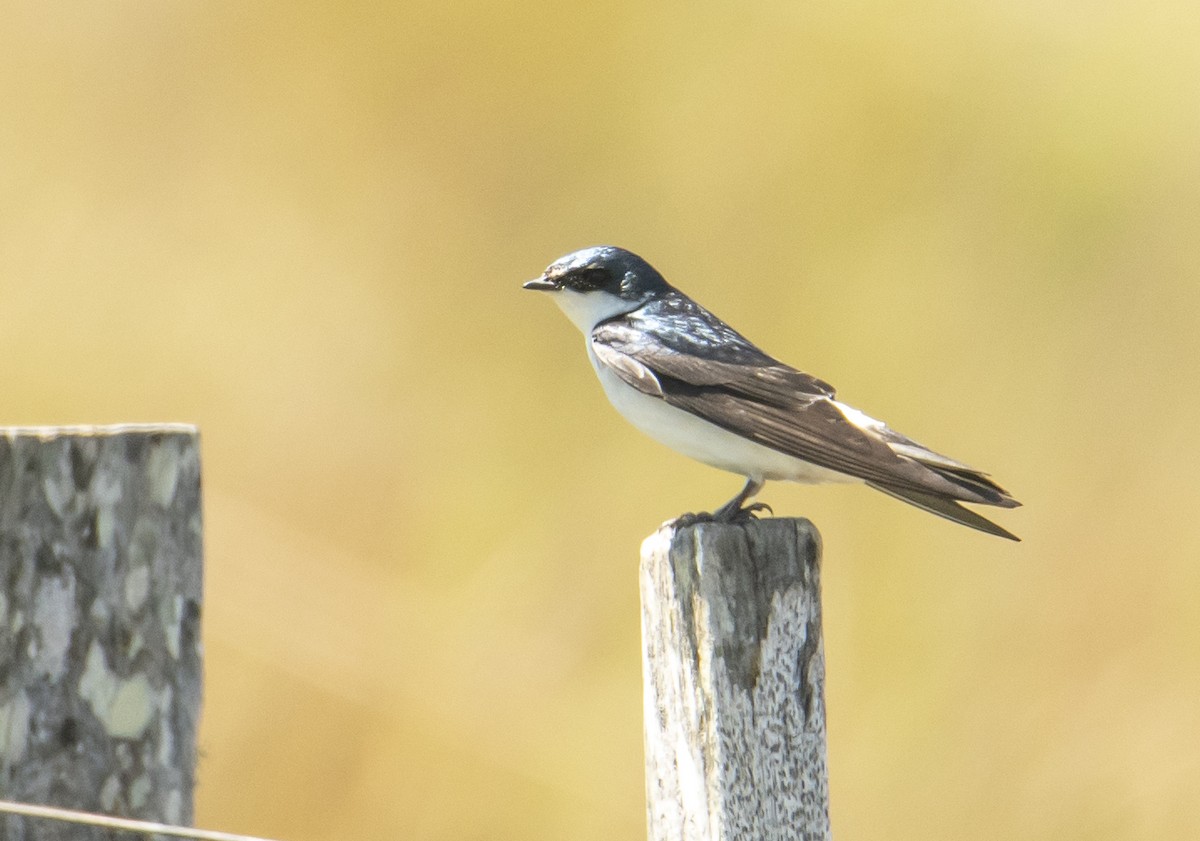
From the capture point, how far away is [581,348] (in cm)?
696

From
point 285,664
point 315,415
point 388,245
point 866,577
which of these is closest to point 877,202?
point 866,577

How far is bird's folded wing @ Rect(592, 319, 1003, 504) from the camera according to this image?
3.03m

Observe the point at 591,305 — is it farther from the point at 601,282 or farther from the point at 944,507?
the point at 944,507

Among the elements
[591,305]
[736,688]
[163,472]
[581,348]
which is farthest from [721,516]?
[581,348]

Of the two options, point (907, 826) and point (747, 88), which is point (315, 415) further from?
point (907, 826)

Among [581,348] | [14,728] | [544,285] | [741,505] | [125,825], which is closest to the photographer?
[125,825]

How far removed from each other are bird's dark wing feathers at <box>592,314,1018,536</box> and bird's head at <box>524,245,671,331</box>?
0.58 ft

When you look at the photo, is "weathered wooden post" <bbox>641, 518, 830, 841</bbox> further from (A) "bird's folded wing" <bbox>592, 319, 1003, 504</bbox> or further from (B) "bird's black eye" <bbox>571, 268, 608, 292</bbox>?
(B) "bird's black eye" <bbox>571, 268, 608, 292</bbox>

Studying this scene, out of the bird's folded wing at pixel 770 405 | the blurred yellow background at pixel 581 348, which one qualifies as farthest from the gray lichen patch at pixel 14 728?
the blurred yellow background at pixel 581 348

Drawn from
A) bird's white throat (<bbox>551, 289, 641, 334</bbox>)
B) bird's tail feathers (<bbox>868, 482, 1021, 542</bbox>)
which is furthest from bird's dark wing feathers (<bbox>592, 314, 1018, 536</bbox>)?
bird's white throat (<bbox>551, 289, 641, 334</bbox>)

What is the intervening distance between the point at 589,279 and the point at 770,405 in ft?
3.08

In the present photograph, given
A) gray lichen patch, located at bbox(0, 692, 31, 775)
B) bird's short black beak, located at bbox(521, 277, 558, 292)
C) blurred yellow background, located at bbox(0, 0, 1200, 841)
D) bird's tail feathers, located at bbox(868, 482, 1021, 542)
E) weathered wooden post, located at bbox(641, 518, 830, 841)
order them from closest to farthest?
weathered wooden post, located at bbox(641, 518, 830, 841), gray lichen patch, located at bbox(0, 692, 31, 775), bird's tail feathers, located at bbox(868, 482, 1021, 542), bird's short black beak, located at bbox(521, 277, 558, 292), blurred yellow background, located at bbox(0, 0, 1200, 841)

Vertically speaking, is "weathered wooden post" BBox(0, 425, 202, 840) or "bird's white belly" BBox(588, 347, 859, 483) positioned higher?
"bird's white belly" BBox(588, 347, 859, 483)

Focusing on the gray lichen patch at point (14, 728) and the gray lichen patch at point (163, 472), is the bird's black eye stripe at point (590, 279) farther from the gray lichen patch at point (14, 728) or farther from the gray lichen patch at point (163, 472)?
the gray lichen patch at point (14, 728)
